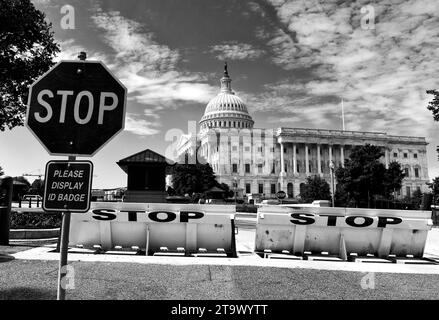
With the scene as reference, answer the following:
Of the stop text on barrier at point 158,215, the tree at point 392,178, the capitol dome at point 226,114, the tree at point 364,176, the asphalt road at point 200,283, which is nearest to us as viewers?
the asphalt road at point 200,283

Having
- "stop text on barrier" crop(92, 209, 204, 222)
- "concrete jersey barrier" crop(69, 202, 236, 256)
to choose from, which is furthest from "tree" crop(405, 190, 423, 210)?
"stop text on barrier" crop(92, 209, 204, 222)

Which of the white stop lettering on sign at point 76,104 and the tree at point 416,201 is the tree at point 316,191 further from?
the white stop lettering on sign at point 76,104

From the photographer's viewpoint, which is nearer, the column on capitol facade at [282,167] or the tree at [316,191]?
the tree at [316,191]

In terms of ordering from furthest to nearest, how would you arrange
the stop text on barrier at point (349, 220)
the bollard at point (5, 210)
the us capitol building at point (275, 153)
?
the us capitol building at point (275, 153)
the bollard at point (5, 210)
the stop text on barrier at point (349, 220)

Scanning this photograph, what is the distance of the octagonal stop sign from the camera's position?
317 cm

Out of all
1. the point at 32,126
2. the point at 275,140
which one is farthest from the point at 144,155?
the point at 275,140

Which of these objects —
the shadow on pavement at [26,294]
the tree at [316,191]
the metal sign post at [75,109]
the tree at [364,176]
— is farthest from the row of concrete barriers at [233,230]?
the tree at [316,191]

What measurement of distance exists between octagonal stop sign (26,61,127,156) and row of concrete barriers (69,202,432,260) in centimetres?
560

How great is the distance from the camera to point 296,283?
220 inches

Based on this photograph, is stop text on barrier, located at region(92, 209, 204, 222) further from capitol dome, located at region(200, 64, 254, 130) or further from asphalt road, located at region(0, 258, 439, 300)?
capitol dome, located at region(200, 64, 254, 130)

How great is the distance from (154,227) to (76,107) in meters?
5.88

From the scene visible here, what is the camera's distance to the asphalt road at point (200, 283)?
4789mm

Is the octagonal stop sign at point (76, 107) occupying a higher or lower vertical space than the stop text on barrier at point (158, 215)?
higher

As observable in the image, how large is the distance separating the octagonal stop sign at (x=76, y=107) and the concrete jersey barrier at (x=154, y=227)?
18.4 feet
